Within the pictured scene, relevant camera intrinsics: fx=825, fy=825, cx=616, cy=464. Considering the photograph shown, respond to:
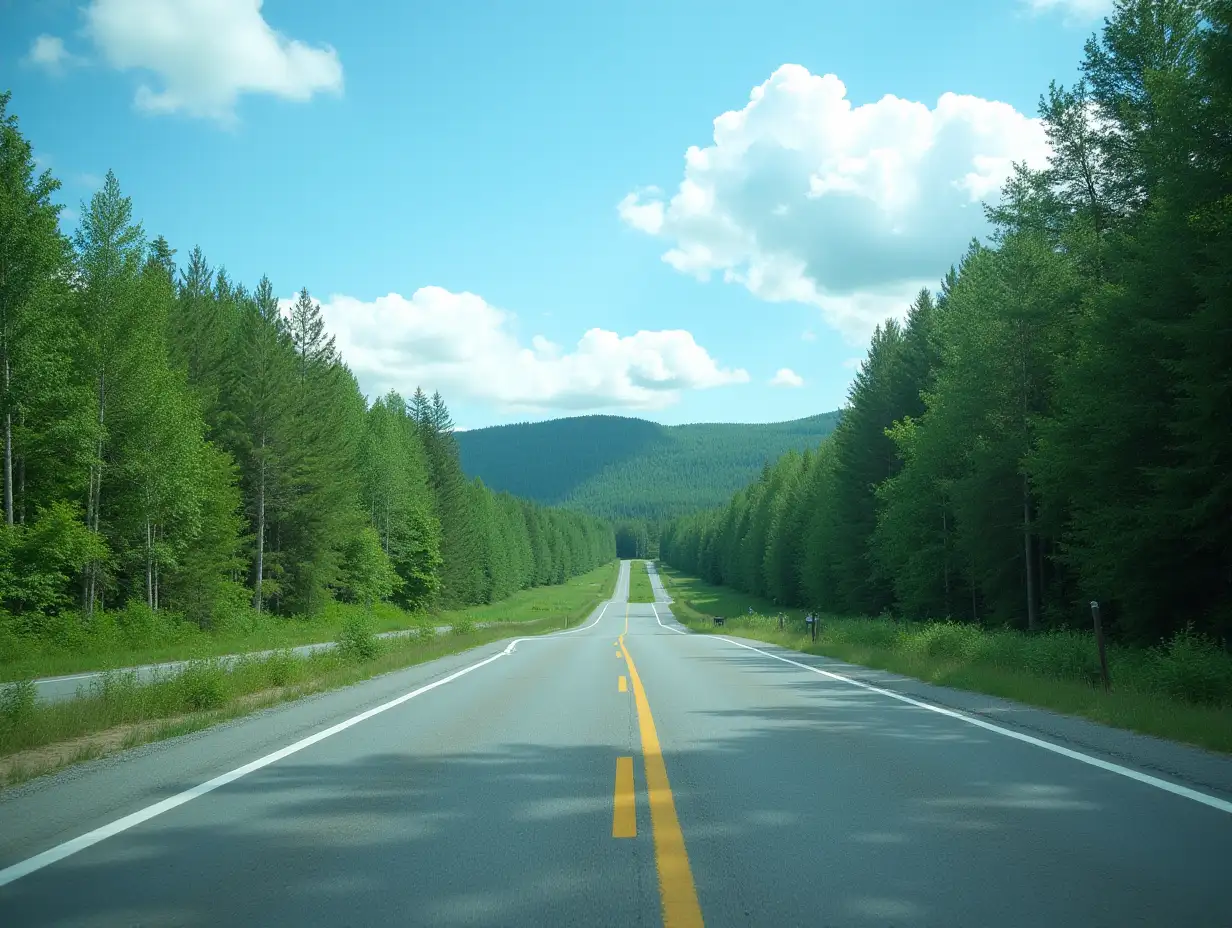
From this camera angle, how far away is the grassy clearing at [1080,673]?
30.1 feet

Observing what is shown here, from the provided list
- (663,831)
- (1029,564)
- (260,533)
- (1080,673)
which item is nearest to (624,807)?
(663,831)

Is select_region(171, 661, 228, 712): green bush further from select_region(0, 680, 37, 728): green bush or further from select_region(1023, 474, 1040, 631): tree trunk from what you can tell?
select_region(1023, 474, 1040, 631): tree trunk

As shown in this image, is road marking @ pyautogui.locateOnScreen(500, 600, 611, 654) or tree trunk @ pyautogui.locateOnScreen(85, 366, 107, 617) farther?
road marking @ pyautogui.locateOnScreen(500, 600, 611, 654)

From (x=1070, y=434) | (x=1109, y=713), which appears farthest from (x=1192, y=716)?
(x=1070, y=434)

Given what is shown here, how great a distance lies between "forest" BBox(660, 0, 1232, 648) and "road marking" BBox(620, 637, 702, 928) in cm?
1356

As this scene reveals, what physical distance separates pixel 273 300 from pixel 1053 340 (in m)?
35.0

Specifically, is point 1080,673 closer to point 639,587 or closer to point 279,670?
point 279,670

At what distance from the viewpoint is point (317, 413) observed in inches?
1694

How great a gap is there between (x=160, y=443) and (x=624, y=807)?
26465 millimetres

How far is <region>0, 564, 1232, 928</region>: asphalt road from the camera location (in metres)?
4.14

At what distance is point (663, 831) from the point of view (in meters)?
5.38

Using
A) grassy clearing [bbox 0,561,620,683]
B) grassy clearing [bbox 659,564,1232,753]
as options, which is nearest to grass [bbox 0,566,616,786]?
grassy clearing [bbox 0,561,620,683]

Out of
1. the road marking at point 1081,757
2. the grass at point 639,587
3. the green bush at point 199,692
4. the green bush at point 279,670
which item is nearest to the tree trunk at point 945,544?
the road marking at point 1081,757

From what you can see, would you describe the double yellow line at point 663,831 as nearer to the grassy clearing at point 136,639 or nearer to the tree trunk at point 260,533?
the grassy clearing at point 136,639
